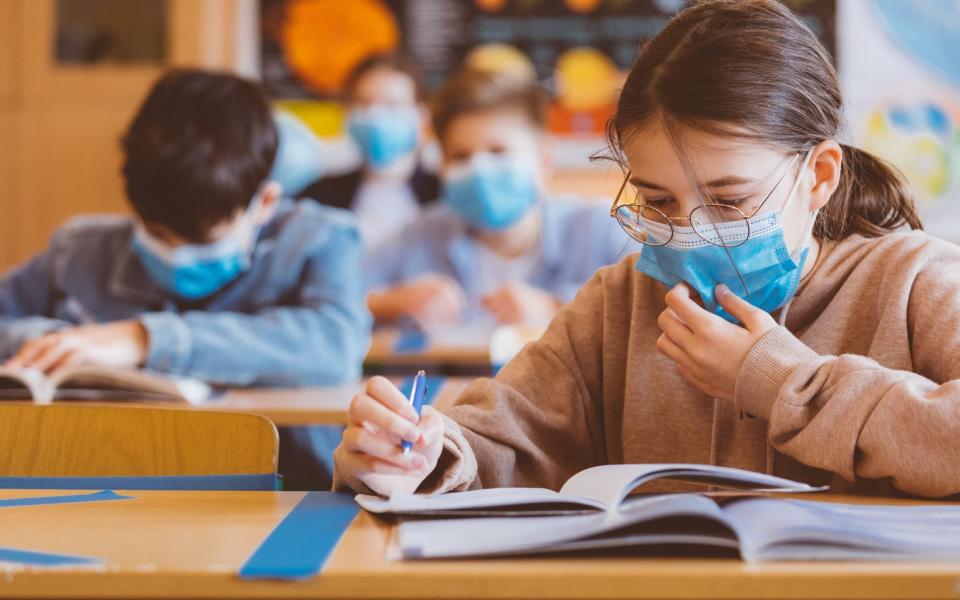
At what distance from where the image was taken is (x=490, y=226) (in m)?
2.87

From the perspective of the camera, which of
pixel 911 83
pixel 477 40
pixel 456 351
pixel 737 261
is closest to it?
pixel 737 261

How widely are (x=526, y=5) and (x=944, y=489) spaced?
3419 mm

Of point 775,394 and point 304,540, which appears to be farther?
point 775,394

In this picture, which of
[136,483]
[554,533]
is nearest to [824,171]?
[554,533]

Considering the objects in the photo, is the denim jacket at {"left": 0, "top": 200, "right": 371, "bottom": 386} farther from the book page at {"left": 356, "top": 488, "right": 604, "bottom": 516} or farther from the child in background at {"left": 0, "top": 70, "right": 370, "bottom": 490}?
the book page at {"left": 356, "top": 488, "right": 604, "bottom": 516}

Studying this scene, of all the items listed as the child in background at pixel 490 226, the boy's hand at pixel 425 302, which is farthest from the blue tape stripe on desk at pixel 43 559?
the boy's hand at pixel 425 302

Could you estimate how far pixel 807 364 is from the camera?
908 millimetres

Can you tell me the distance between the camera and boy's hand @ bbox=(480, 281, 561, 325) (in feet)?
8.22

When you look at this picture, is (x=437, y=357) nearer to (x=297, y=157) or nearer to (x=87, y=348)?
(x=87, y=348)

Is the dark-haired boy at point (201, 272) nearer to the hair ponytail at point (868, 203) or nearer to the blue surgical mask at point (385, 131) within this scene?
the hair ponytail at point (868, 203)

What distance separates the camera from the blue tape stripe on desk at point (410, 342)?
2.30m

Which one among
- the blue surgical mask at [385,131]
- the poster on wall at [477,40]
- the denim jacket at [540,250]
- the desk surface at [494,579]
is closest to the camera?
the desk surface at [494,579]

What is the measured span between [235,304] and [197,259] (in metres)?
0.18

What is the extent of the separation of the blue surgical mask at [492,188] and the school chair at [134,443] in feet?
5.95
